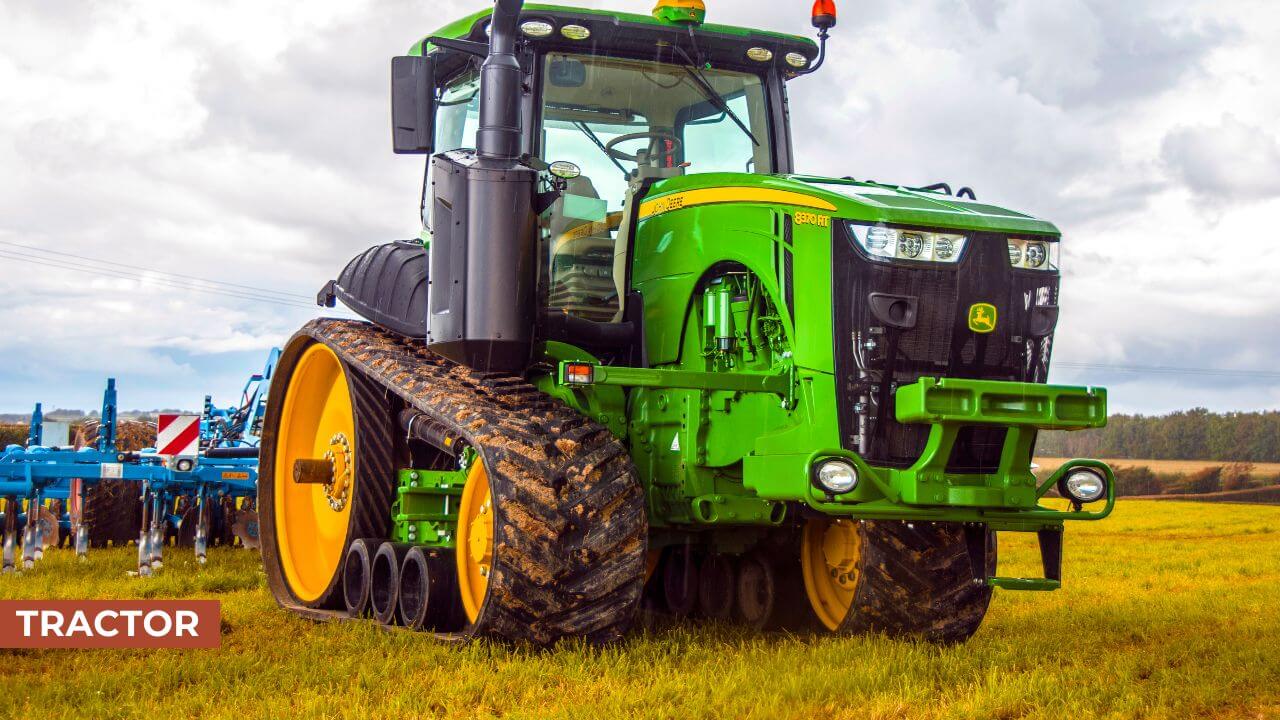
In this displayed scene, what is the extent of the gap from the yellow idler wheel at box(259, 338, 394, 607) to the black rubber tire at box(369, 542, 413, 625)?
596mm

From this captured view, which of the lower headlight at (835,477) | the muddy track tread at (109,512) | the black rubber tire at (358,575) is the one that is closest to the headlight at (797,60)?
the lower headlight at (835,477)

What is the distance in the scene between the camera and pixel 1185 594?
10.4 meters

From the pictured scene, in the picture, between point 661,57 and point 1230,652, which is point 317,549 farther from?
point 1230,652

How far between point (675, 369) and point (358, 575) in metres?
2.55

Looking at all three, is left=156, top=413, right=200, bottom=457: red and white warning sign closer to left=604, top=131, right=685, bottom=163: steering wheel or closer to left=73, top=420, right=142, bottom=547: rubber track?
left=73, top=420, right=142, bottom=547: rubber track

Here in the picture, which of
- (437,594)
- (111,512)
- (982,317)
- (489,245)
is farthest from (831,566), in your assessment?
(111,512)

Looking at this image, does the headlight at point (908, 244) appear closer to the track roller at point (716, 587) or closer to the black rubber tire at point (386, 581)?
the track roller at point (716, 587)

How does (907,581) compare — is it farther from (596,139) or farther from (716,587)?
(596,139)

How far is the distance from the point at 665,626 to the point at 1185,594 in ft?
15.9

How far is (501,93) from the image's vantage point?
6785 millimetres

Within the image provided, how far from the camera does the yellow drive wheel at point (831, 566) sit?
7.33m

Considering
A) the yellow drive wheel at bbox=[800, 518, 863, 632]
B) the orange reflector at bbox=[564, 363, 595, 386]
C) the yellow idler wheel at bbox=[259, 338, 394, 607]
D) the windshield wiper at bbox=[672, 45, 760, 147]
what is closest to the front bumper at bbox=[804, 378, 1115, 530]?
the yellow drive wheel at bbox=[800, 518, 863, 632]

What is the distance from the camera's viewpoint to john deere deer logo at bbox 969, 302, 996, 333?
21.1ft

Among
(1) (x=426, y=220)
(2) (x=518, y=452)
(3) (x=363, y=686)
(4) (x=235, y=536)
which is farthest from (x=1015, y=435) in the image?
(4) (x=235, y=536)
